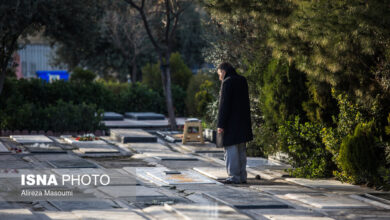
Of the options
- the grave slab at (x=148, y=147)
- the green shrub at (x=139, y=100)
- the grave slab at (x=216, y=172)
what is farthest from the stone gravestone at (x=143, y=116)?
the grave slab at (x=216, y=172)

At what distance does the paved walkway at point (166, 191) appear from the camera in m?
7.80

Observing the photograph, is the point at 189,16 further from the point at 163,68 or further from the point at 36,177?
the point at 36,177

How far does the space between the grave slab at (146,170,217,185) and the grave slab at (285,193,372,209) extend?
1.73 metres

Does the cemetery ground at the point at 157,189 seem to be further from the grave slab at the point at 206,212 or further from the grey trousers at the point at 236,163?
the grey trousers at the point at 236,163

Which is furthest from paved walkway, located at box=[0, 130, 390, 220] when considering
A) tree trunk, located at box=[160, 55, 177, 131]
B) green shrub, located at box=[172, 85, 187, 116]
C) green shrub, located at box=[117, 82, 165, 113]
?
green shrub, located at box=[172, 85, 187, 116]

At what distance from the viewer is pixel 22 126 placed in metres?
17.9

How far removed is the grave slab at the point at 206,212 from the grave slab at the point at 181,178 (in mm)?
1899

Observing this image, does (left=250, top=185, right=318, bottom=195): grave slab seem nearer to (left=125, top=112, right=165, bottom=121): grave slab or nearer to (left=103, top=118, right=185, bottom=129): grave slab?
(left=103, top=118, right=185, bottom=129): grave slab

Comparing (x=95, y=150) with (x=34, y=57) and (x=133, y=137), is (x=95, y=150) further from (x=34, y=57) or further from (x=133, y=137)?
(x=34, y=57)

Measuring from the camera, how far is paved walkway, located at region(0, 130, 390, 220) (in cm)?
780

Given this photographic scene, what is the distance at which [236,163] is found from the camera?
10.4m

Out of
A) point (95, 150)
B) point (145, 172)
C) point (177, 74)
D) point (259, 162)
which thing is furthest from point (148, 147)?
point (177, 74)

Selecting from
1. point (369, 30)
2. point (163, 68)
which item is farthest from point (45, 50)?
point (369, 30)

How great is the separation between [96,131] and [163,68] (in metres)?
2.78
